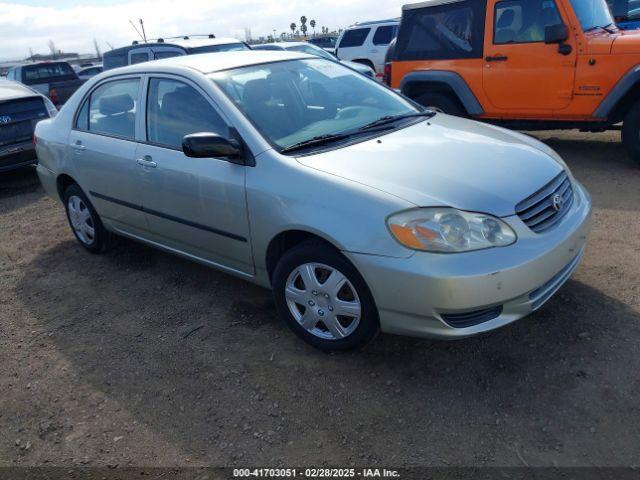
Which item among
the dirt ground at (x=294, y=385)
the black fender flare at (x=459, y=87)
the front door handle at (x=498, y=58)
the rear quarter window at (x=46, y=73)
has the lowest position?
the dirt ground at (x=294, y=385)

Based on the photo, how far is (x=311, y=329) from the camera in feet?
10.3

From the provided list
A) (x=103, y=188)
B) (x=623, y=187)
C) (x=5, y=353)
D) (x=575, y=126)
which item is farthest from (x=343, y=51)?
(x=5, y=353)

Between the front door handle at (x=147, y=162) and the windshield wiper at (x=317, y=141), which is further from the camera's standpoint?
the front door handle at (x=147, y=162)

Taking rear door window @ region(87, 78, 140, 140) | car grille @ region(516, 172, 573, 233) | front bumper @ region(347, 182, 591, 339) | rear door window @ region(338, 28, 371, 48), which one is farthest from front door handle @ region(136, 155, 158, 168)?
rear door window @ region(338, 28, 371, 48)

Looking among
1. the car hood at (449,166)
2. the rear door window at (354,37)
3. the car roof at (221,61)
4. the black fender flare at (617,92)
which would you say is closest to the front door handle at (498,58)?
the black fender flare at (617,92)

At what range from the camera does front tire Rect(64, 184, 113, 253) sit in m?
4.77

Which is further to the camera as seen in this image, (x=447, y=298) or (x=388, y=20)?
(x=388, y=20)

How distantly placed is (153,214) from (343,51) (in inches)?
510

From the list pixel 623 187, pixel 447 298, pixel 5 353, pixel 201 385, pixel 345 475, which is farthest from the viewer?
pixel 623 187

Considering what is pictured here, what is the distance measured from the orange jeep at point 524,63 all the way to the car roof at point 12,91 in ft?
16.9

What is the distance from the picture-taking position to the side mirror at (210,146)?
3.10 meters

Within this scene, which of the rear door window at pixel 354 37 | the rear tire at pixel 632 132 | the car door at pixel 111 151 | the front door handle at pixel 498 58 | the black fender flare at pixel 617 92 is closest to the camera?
the car door at pixel 111 151

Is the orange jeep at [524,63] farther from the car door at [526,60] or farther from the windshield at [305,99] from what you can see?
the windshield at [305,99]

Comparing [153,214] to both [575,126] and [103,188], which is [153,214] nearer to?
[103,188]
